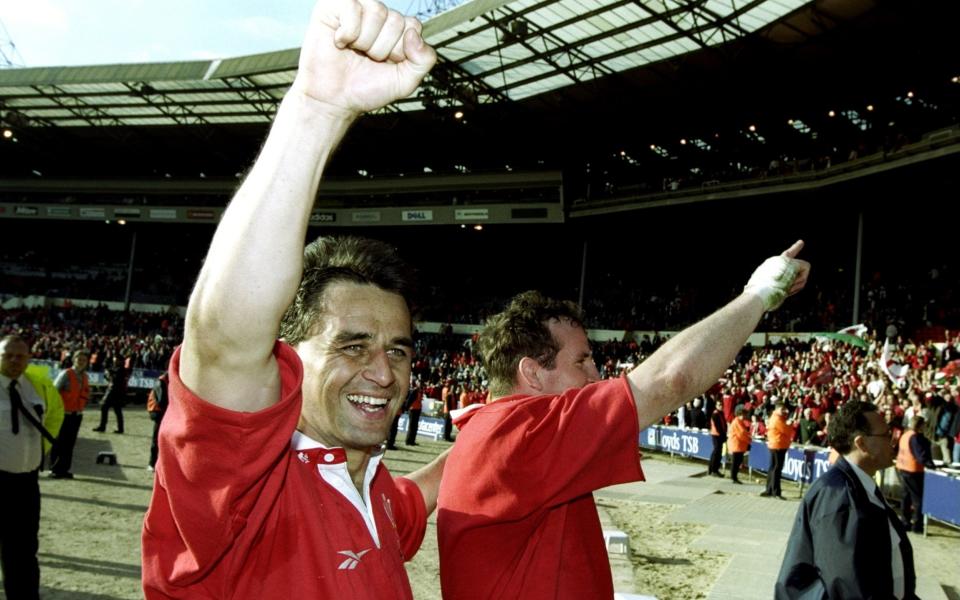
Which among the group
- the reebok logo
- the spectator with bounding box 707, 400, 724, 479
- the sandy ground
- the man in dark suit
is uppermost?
the reebok logo

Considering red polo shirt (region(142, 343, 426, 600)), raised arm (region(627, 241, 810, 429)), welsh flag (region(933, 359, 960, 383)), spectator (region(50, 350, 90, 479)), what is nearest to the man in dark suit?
raised arm (region(627, 241, 810, 429))

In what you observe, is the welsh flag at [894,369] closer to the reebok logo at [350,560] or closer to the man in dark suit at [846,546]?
the man in dark suit at [846,546]

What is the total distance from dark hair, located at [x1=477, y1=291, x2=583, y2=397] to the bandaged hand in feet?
2.68

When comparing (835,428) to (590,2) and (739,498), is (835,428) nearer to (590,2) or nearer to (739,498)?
(739,498)

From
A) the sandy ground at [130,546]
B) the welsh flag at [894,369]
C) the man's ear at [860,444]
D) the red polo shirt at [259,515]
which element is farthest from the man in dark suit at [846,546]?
the welsh flag at [894,369]

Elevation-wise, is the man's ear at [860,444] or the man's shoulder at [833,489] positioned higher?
the man's ear at [860,444]

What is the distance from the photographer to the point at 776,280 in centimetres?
226

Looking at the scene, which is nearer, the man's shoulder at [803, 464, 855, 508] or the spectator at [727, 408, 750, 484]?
the man's shoulder at [803, 464, 855, 508]

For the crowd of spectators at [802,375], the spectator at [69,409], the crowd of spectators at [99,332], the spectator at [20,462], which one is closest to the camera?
the spectator at [20,462]

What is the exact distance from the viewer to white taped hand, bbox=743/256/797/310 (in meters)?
2.23

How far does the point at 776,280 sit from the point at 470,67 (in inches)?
1139

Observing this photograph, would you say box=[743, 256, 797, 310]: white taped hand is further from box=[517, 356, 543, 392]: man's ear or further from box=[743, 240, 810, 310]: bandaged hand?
box=[517, 356, 543, 392]: man's ear

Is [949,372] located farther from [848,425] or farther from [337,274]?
[337,274]

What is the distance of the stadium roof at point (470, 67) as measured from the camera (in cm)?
2370
